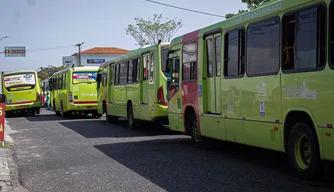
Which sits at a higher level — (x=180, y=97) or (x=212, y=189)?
(x=180, y=97)

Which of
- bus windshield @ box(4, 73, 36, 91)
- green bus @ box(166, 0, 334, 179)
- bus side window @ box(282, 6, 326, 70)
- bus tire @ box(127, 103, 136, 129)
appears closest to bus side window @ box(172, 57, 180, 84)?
green bus @ box(166, 0, 334, 179)

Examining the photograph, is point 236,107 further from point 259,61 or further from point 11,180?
point 11,180

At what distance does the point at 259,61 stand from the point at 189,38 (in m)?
4.18

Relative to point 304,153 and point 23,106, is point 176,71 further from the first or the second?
point 23,106

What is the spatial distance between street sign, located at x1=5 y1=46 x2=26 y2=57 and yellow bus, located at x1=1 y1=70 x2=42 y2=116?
5549 cm

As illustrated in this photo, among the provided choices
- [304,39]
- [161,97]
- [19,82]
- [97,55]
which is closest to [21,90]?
[19,82]

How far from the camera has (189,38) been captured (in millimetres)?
13438

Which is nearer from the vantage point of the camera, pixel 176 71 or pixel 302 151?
pixel 302 151

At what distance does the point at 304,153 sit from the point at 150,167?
3004 mm

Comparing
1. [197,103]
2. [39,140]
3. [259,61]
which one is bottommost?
[39,140]

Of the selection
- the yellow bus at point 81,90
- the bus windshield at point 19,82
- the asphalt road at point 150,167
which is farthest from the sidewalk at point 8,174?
the bus windshield at point 19,82

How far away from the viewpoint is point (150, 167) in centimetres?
1003

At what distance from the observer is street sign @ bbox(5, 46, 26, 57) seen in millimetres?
87688

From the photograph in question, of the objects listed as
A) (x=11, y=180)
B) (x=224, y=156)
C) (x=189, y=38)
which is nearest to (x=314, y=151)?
(x=224, y=156)
